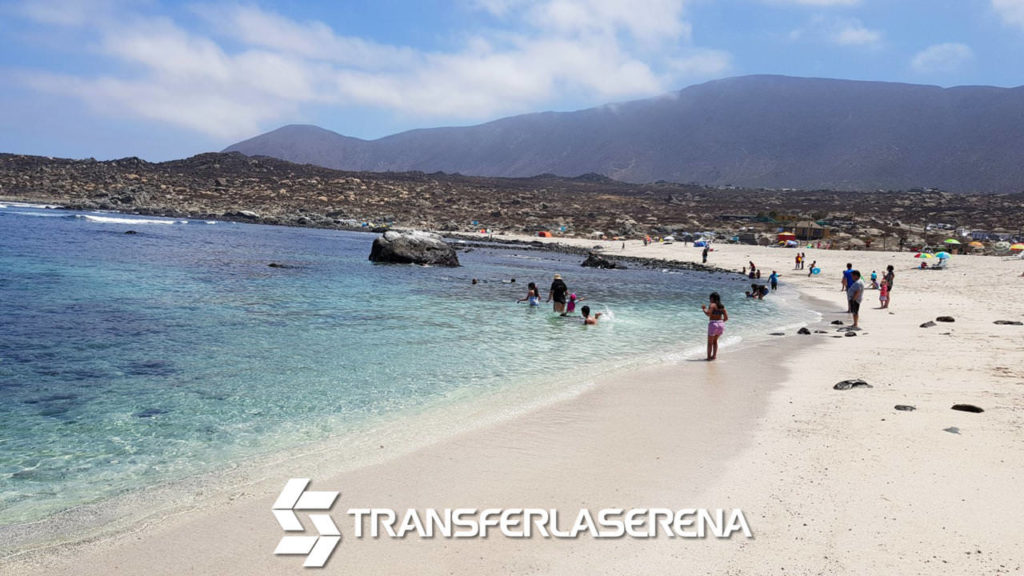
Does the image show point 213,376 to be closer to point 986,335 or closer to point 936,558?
point 936,558

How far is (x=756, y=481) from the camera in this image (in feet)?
19.7

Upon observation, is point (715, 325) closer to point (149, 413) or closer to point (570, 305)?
point (570, 305)

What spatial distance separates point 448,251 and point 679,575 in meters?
34.8

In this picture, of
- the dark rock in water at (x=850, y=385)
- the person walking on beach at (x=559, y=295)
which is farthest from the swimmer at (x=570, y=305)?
the dark rock in water at (x=850, y=385)

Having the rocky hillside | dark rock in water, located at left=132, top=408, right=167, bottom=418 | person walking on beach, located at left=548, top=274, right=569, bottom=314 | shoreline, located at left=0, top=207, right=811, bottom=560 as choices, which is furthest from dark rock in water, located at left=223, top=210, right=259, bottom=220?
shoreline, located at left=0, top=207, right=811, bottom=560

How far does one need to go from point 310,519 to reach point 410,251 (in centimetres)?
3307

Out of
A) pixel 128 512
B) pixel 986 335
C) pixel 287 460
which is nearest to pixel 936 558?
pixel 287 460

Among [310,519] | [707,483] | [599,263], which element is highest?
[707,483]

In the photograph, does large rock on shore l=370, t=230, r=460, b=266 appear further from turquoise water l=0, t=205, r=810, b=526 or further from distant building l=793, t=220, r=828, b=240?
distant building l=793, t=220, r=828, b=240

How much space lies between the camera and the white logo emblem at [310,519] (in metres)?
4.66

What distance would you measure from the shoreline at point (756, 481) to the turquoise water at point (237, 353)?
1.64 meters

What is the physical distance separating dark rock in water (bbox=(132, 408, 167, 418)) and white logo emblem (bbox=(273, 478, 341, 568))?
11.0 feet

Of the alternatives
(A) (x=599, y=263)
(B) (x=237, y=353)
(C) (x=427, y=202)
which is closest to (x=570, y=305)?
(B) (x=237, y=353)

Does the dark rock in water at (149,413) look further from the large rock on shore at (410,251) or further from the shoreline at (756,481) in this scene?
the large rock on shore at (410,251)
